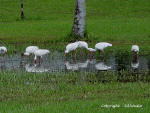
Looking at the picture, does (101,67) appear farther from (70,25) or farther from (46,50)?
(70,25)

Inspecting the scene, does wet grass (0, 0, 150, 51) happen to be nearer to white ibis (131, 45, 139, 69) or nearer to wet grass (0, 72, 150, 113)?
white ibis (131, 45, 139, 69)

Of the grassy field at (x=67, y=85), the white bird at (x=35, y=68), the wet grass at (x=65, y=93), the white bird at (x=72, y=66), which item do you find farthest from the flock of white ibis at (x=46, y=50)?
the wet grass at (x=65, y=93)

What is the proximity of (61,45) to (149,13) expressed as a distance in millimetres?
20450

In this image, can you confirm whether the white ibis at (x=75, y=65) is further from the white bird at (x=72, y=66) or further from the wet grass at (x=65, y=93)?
the wet grass at (x=65, y=93)

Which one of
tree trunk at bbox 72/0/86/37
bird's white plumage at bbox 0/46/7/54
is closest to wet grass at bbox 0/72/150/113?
bird's white plumage at bbox 0/46/7/54

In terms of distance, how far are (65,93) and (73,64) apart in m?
4.81

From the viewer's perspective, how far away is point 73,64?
→ 15.9 metres

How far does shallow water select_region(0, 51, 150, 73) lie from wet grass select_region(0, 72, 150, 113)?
98 centimetres

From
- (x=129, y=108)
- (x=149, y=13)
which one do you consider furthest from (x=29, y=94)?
(x=149, y=13)

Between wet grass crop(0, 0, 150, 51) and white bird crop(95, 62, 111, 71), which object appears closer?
white bird crop(95, 62, 111, 71)

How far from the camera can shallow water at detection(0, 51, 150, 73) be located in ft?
48.6

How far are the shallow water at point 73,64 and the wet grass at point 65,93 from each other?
984mm

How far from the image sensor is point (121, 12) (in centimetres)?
4075

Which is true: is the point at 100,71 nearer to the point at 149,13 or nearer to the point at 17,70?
the point at 17,70
